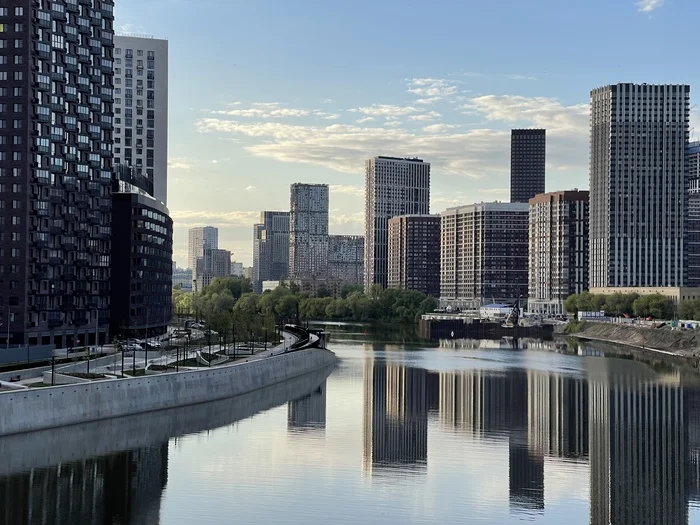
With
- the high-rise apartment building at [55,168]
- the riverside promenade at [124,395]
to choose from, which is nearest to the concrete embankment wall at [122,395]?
the riverside promenade at [124,395]

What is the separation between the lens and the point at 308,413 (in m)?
99.2

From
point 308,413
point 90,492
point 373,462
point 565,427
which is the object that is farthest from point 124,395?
point 565,427

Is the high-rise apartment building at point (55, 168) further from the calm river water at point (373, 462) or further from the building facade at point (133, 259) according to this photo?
the calm river water at point (373, 462)

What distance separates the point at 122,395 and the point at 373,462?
74.0 feet

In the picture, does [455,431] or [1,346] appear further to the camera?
[1,346]

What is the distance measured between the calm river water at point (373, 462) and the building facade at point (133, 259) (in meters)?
→ 44.4

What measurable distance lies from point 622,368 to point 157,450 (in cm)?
9838

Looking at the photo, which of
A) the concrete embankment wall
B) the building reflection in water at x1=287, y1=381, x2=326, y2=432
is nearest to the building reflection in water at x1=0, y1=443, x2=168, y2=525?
the concrete embankment wall

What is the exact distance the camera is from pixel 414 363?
A: 16112 cm

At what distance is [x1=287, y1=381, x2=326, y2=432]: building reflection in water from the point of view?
9064 centimetres

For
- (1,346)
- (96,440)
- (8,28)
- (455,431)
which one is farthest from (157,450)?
(8,28)

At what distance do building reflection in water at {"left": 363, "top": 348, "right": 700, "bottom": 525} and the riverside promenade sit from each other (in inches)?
508

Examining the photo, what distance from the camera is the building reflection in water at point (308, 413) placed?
3569 inches

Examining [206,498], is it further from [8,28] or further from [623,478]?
[8,28]
